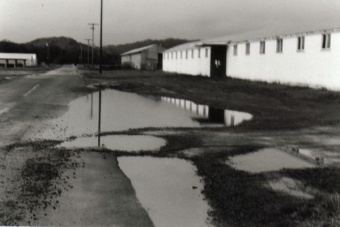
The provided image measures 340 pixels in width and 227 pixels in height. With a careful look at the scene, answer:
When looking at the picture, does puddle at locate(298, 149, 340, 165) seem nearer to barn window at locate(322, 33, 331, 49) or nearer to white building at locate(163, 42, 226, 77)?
barn window at locate(322, 33, 331, 49)

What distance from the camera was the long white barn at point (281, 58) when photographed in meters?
22.8

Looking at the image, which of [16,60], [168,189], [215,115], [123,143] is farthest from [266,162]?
[16,60]

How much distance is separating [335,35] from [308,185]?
1775 centimetres

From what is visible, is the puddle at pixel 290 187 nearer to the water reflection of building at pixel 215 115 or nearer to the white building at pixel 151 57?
the water reflection of building at pixel 215 115

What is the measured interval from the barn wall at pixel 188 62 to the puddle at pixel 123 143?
33.6 m

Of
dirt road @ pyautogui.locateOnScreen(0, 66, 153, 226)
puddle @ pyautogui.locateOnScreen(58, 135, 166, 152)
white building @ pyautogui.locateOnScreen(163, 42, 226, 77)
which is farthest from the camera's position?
white building @ pyautogui.locateOnScreen(163, 42, 226, 77)

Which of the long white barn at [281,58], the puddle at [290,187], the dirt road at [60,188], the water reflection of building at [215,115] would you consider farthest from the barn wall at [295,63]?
the dirt road at [60,188]

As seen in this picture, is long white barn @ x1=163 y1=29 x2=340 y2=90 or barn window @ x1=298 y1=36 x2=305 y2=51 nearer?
long white barn @ x1=163 y1=29 x2=340 y2=90

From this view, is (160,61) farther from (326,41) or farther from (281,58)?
(326,41)

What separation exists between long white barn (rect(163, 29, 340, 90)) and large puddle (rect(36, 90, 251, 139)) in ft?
28.1

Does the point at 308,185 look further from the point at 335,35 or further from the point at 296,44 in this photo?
the point at 296,44

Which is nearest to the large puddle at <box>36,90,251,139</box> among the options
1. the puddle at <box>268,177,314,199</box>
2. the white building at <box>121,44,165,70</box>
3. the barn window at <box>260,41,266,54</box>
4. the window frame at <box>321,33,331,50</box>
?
the puddle at <box>268,177,314,199</box>

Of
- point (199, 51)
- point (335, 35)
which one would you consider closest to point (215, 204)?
point (335, 35)

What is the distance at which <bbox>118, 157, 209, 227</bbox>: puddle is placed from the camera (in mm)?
5258
